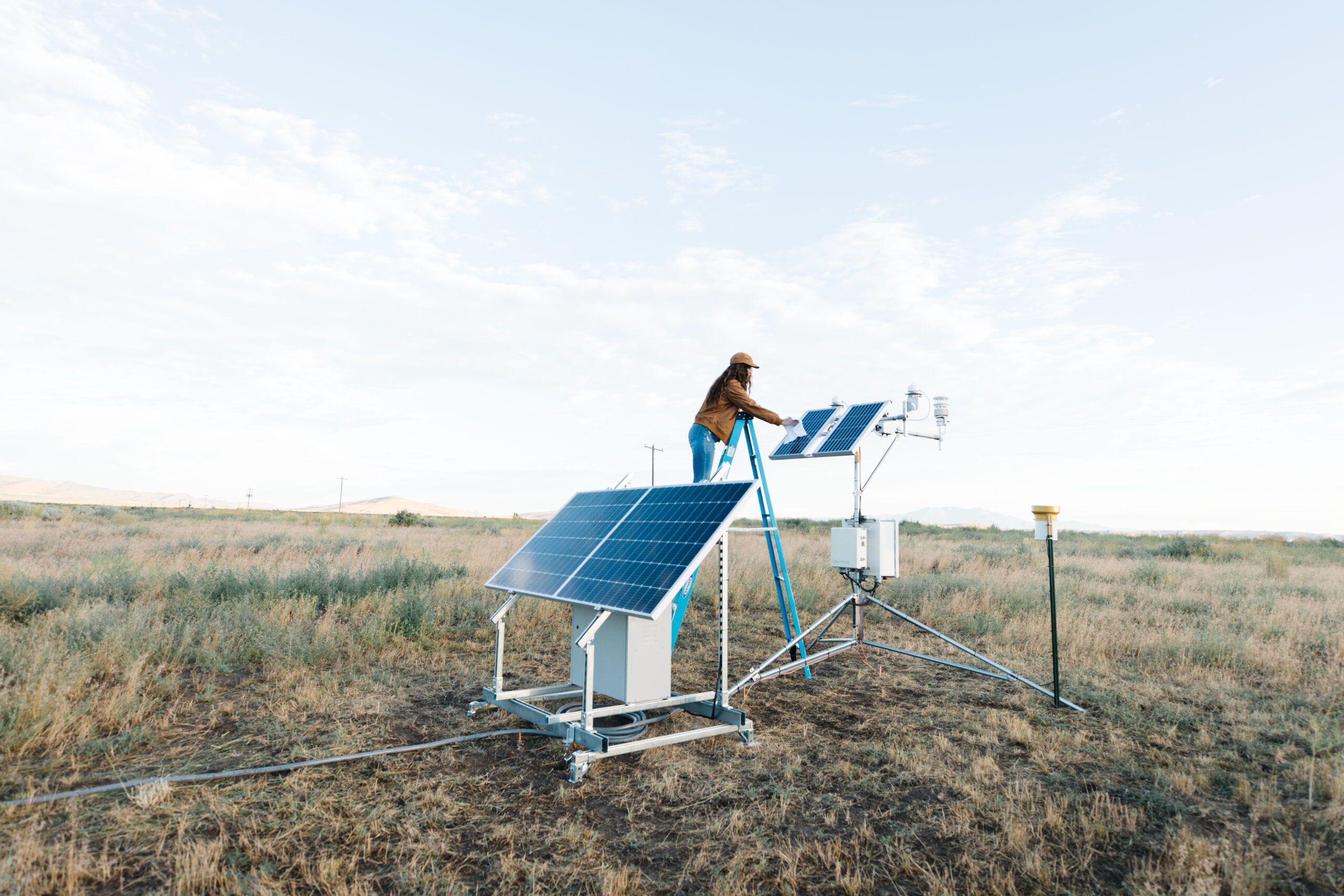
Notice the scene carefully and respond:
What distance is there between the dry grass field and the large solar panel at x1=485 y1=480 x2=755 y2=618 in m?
1.37

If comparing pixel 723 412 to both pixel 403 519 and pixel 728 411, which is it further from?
pixel 403 519

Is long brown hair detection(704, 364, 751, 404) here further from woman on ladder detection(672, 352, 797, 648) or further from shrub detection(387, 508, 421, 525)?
shrub detection(387, 508, 421, 525)

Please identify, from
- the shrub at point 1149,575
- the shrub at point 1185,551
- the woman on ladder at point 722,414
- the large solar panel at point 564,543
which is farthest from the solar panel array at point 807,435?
the shrub at point 1185,551

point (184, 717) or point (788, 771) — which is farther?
point (184, 717)

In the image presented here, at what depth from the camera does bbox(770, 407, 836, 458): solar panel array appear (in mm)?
8555

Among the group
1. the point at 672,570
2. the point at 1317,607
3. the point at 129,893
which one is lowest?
the point at 129,893

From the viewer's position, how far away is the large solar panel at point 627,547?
17.7ft

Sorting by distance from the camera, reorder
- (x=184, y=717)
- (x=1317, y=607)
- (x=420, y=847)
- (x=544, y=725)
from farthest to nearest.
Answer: (x=1317, y=607) < (x=184, y=717) < (x=544, y=725) < (x=420, y=847)

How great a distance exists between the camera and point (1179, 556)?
22281 mm

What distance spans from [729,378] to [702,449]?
0.82m

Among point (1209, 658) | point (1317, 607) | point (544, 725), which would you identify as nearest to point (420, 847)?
point (544, 725)

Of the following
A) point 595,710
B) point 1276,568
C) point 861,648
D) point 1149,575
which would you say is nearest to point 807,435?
point 861,648

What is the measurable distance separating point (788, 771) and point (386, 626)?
6.33 meters

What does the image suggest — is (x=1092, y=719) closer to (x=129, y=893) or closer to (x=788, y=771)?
(x=788, y=771)
